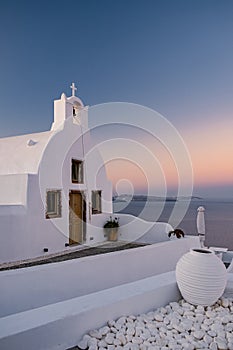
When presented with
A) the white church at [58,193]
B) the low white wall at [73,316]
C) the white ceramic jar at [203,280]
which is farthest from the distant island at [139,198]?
the low white wall at [73,316]

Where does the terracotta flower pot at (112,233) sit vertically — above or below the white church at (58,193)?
below

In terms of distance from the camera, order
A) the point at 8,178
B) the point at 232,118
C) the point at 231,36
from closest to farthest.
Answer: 1. the point at 231,36
2. the point at 8,178
3. the point at 232,118

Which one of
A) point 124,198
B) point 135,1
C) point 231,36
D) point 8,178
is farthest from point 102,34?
point 124,198

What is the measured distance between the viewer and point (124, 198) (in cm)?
1180

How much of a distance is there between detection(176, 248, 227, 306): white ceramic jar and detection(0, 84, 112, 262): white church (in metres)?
4.75

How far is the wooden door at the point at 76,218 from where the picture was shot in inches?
357

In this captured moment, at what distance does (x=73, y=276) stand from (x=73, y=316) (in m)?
1.83

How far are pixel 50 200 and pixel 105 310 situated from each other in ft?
18.6

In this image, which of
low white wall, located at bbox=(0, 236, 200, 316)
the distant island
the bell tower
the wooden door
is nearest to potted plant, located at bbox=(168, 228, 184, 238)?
low white wall, located at bbox=(0, 236, 200, 316)

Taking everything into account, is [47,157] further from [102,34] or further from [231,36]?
[231,36]

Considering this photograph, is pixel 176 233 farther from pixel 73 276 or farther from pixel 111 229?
pixel 73 276

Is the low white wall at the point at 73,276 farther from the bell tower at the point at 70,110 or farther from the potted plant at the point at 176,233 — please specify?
the bell tower at the point at 70,110

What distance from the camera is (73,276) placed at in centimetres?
452

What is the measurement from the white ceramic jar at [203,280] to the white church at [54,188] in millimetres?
4748
